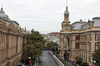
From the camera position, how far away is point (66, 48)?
76188mm

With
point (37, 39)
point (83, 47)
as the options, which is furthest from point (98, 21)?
point (37, 39)

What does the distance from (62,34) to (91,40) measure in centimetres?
2231

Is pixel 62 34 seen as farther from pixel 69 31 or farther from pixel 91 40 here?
pixel 91 40

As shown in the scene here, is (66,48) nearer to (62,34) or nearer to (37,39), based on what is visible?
(62,34)

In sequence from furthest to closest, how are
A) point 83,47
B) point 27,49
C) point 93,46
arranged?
1. point 83,47
2. point 93,46
3. point 27,49

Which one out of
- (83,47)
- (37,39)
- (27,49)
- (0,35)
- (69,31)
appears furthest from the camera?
(37,39)

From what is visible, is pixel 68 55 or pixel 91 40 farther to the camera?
pixel 68 55

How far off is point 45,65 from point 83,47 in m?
17.7

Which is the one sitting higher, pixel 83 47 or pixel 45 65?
pixel 83 47

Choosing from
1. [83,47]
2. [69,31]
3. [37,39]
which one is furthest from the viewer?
[37,39]

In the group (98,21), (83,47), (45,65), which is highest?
(98,21)

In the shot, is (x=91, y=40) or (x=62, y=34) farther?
(x=62, y=34)

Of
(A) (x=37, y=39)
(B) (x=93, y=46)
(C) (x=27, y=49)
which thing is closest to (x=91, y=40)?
(B) (x=93, y=46)

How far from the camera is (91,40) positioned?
55.7m
